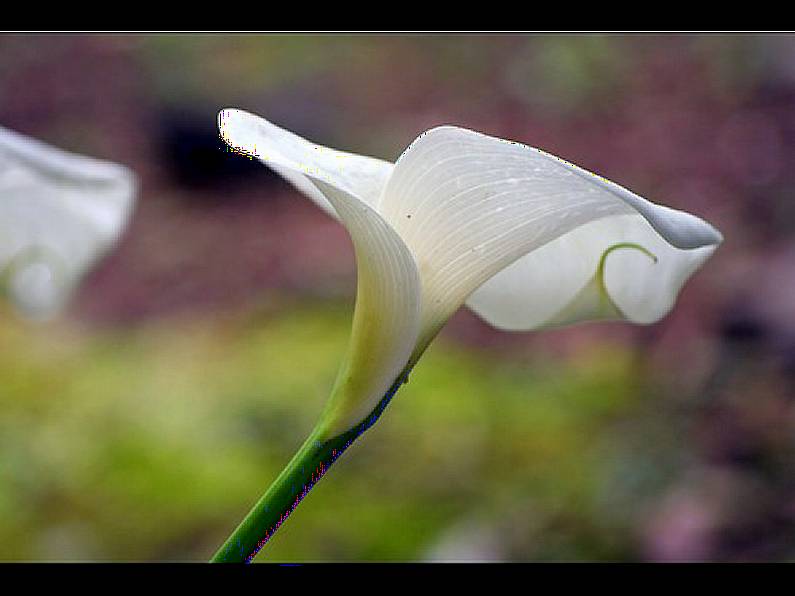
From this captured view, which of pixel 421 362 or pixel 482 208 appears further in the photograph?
pixel 421 362

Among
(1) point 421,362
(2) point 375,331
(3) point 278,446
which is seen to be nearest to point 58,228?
(2) point 375,331

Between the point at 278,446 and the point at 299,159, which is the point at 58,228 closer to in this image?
the point at 299,159

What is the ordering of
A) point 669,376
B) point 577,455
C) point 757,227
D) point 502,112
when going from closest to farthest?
1. point 577,455
2. point 669,376
3. point 757,227
4. point 502,112

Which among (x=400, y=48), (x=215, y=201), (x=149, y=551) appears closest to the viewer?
(x=149, y=551)

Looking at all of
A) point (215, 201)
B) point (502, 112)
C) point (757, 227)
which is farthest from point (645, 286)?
point (502, 112)

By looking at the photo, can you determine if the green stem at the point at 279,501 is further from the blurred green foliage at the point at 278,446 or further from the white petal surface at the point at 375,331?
the blurred green foliage at the point at 278,446

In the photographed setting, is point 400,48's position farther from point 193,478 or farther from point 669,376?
point 193,478
